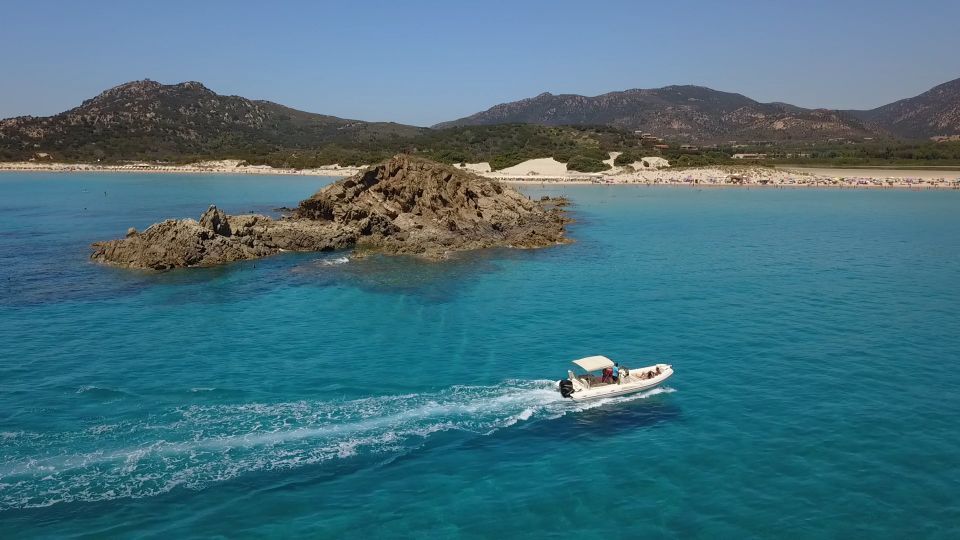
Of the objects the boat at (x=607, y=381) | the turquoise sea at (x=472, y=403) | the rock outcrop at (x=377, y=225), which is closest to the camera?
the turquoise sea at (x=472, y=403)

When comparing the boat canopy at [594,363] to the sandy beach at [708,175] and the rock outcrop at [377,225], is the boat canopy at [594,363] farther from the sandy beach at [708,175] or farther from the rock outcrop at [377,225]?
the sandy beach at [708,175]

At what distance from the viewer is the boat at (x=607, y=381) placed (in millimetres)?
23234

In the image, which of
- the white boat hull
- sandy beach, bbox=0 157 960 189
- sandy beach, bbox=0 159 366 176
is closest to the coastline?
A: sandy beach, bbox=0 157 960 189

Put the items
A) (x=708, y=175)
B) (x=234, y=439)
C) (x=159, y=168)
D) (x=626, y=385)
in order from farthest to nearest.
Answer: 1. (x=159, y=168)
2. (x=708, y=175)
3. (x=626, y=385)
4. (x=234, y=439)

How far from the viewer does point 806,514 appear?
1648 cm

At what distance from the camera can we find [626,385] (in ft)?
78.2

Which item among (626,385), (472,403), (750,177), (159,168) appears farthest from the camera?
(159,168)

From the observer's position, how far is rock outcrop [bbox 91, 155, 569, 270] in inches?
1864

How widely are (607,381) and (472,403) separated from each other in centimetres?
508

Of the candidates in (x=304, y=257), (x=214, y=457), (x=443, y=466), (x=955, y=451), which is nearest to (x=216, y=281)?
(x=304, y=257)

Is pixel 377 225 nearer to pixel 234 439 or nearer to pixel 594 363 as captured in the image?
pixel 594 363

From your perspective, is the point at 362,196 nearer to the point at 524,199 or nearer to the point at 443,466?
the point at 524,199

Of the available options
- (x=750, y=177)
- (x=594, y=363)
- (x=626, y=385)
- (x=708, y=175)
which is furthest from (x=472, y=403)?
(x=708, y=175)

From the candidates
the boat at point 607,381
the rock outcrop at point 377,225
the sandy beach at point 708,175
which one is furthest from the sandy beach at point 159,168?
the boat at point 607,381
